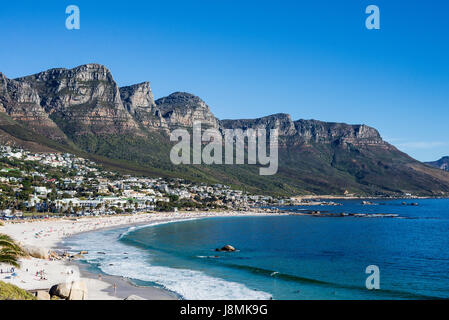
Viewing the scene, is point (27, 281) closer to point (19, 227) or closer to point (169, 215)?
point (19, 227)

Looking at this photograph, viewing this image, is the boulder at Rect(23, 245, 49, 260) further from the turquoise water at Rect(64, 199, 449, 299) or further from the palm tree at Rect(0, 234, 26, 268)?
the palm tree at Rect(0, 234, 26, 268)

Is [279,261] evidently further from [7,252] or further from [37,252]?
[7,252]

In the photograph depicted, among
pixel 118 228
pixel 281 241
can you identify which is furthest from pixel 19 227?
pixel 281 241

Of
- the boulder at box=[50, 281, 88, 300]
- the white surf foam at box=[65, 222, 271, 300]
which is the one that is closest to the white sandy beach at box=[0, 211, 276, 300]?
the white surf foam at box=[65, 222, 271, 300]

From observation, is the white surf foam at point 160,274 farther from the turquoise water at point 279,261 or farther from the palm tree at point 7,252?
the palm tree at point 7,252

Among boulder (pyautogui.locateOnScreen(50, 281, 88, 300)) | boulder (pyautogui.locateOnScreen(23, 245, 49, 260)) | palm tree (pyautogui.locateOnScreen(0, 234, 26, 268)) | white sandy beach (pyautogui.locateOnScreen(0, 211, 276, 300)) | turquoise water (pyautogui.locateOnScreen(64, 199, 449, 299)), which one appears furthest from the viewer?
boulder (pyautogui.locateOnScreen(23, 245, 49, 260))

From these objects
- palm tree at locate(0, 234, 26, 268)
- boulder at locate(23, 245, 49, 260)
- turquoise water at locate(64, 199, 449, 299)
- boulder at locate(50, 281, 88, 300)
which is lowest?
turquoise water at locate(64, 199, 449, 299)
